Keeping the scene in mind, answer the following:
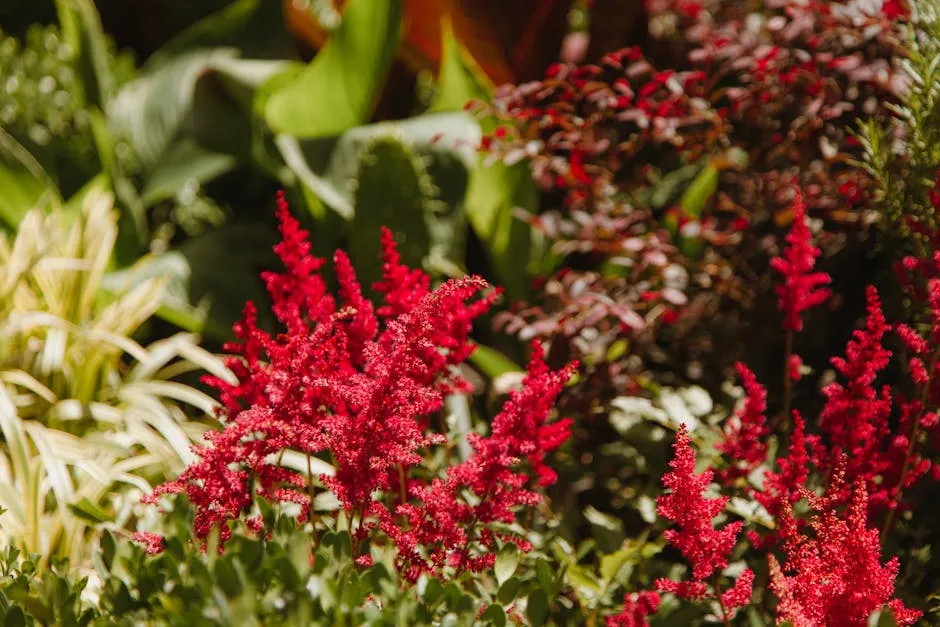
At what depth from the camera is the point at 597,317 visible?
1.84 m

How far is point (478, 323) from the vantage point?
111 inches

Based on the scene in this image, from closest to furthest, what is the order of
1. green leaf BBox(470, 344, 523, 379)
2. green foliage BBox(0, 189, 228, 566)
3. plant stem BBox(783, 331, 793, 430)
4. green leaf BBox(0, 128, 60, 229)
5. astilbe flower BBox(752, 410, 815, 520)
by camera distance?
astilbe flower BBox(752, 410, 815, 520), plant stem BBox(783, 331, 793, 430), green foliage BBox(0, 189, 228, 566), green leaf BBox(470, 344, 523, 379), green leaf BBox(0, 128, 60, 229)

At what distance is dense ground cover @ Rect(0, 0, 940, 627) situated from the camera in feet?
3.89

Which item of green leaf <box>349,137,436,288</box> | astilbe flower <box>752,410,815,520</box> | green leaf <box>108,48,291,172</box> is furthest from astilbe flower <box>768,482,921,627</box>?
green leaf <box>108,48,291,172</box>

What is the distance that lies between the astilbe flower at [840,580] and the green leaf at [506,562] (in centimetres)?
35

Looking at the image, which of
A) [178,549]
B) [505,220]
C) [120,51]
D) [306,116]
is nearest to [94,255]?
[306,116]

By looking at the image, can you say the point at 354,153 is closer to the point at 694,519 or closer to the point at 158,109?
the point at 158,109

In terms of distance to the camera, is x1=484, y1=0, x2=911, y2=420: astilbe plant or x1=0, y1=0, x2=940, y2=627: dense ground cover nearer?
x1=0, y1=0, x2=940, y2=627: dense ground cover

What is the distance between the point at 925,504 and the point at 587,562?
716 millimetres

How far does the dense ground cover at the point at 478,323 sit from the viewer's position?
46.7 inches

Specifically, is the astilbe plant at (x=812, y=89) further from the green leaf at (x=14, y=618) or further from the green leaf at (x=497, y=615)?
the green leaf at (x=14, y=618)

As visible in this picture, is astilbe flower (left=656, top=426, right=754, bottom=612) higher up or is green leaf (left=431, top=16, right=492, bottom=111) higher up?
green leaf (left=431, top=16, right=492, bottom=111)

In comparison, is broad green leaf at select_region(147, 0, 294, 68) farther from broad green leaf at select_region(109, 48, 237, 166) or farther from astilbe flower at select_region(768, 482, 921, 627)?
astilbe flower at select_region(768, 482, 921, 627)

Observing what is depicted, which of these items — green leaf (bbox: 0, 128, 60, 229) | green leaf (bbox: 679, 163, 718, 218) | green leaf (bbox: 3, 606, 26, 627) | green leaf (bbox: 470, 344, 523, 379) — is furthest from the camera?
green leaf (bbox: 0, 128, 60, 229)
